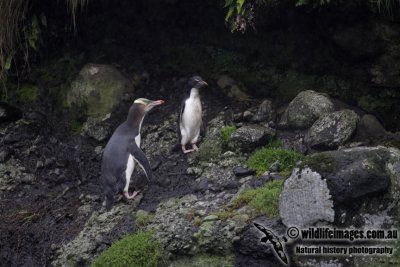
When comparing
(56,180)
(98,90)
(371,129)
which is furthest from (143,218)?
(371,129)

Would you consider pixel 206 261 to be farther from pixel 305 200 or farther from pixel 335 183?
pixel 335 183

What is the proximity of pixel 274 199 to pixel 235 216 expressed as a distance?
42 centimetres

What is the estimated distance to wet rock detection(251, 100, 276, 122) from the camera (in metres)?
7.91

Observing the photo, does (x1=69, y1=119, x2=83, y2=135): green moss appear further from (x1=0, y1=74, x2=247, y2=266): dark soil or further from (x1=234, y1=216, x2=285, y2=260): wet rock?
(x1=234, y1=216, x2=285, y2=260): wet rock

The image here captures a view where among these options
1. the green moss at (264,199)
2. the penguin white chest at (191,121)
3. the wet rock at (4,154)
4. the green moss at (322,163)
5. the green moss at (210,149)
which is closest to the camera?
the green moss at (322,163)

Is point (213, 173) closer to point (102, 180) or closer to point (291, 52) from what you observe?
point (102, 180)

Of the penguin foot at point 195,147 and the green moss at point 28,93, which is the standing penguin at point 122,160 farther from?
the green moss at point 28,93

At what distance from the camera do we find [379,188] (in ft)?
18.4

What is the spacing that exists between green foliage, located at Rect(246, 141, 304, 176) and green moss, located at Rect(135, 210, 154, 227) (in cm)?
131

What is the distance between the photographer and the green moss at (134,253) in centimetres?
620

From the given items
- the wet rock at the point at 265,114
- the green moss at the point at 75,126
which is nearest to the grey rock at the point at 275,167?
the wet rock at the point at 265,114

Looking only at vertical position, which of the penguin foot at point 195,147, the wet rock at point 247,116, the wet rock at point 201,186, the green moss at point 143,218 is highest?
the wet rock at point 247,116

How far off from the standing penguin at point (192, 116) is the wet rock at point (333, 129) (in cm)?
146

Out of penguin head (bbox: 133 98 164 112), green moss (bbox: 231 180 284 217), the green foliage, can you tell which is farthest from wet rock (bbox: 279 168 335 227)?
penguin head (bbox: 133 98 164 112)
